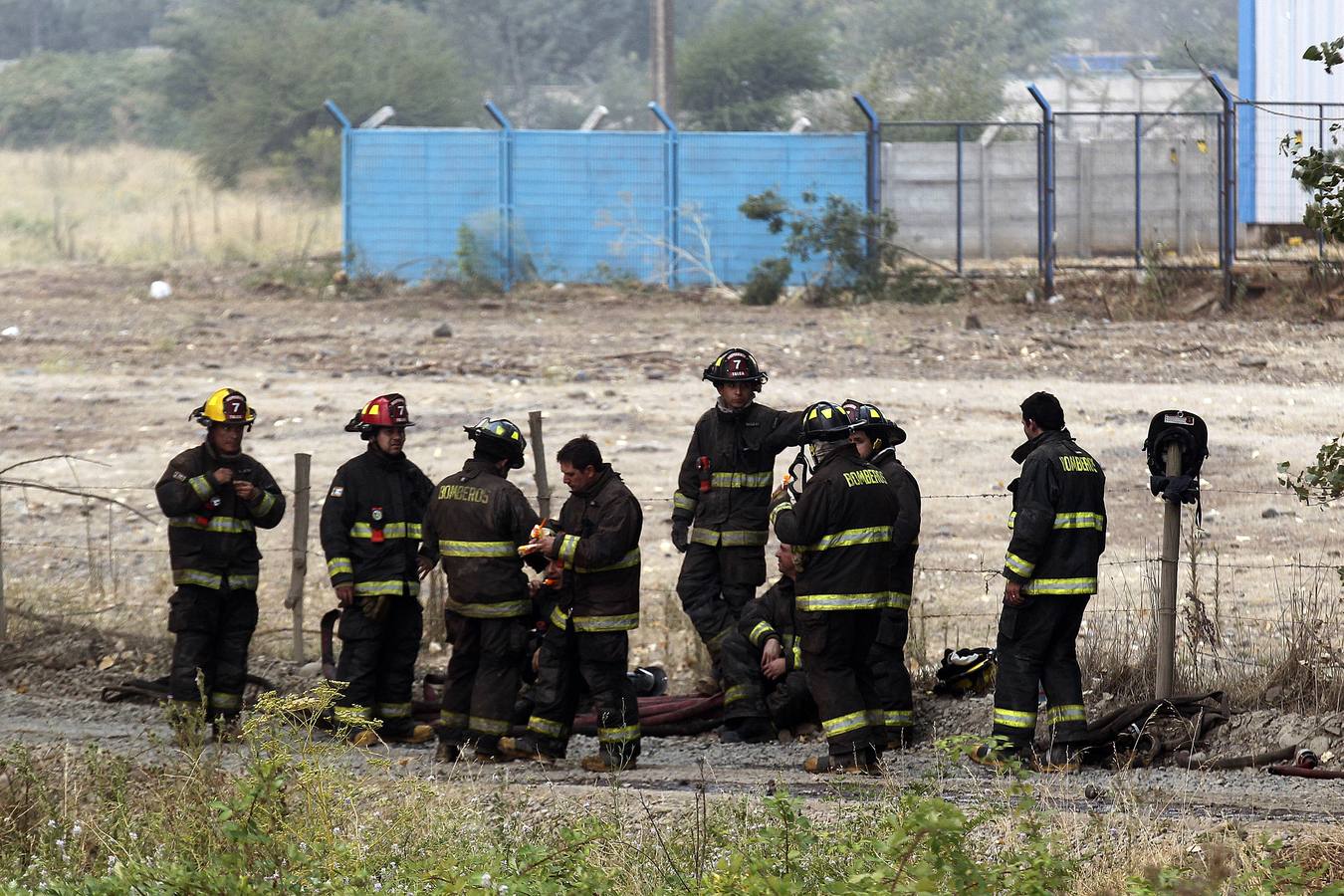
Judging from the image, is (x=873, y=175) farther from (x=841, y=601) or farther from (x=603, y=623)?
(x=841, y=601)

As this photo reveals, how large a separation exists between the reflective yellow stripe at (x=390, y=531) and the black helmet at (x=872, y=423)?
2.25m

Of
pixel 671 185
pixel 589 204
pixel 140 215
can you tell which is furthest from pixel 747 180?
pixel 140 215

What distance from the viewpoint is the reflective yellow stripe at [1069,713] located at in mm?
7512

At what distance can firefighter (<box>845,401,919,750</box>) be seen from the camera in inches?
317

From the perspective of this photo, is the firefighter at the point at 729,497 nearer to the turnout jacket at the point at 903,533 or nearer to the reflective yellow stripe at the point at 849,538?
the turnout jacket at the point at 903,533

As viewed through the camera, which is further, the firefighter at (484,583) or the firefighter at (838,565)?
the firefighter at (484,583)

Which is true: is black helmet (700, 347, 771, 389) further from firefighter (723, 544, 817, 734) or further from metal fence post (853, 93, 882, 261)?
metal fence post (853, 93, 882, 261)

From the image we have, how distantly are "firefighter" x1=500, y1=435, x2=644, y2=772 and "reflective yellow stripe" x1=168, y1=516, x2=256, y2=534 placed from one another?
67.4 inches

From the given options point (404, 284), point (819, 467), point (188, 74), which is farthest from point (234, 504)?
point (188, 74)

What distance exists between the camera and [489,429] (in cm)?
791

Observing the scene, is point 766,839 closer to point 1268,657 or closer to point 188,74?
point 1268,657

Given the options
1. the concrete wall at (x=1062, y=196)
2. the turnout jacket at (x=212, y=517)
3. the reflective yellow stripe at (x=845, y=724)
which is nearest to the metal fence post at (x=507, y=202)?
the concrete wall at (x=1062, y=196)

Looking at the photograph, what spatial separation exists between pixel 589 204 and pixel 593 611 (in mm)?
16639

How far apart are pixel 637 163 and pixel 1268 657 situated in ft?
54.7
